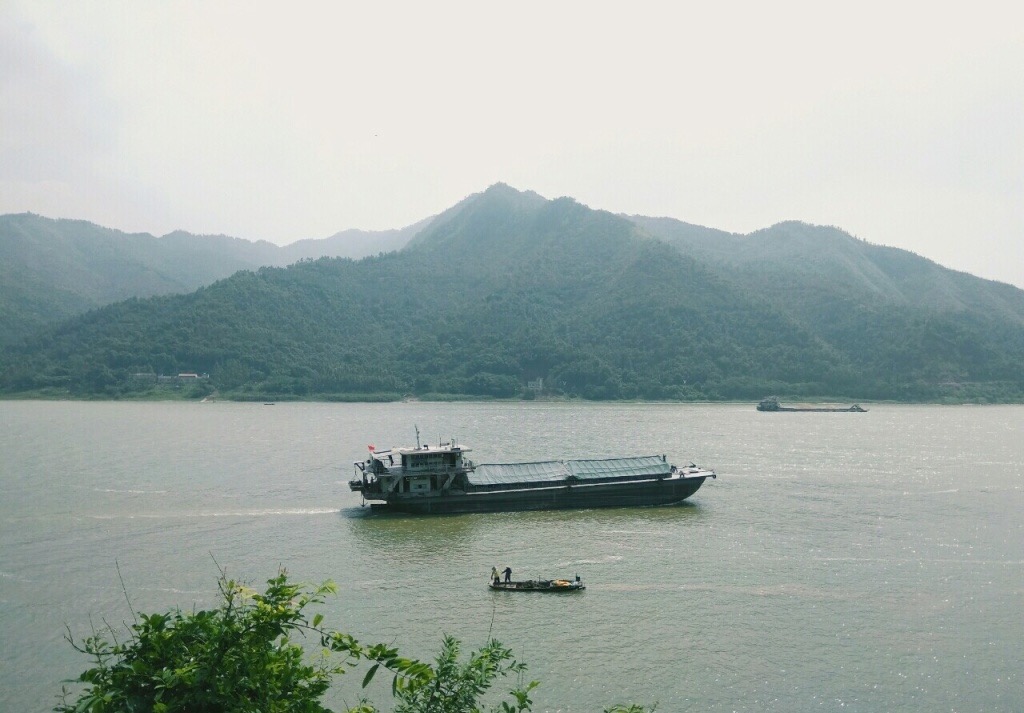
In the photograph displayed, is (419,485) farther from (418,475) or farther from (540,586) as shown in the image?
(540,586)

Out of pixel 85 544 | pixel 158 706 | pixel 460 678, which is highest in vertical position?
pixel 158 706

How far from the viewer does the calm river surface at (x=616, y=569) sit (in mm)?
26672

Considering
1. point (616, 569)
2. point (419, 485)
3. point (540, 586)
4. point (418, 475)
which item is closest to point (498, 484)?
point (419, 485)

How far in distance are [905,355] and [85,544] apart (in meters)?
211

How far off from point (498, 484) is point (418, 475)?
20.5 ft

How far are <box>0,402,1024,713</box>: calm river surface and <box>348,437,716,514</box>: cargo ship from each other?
4.30 ft

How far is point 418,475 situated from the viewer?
171 feet

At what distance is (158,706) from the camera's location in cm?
759

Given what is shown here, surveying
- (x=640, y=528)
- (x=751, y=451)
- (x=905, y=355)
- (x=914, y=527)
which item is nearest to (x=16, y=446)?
(x=640, y=528)

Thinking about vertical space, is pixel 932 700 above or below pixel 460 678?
below

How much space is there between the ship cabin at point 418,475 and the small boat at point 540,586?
710 inches

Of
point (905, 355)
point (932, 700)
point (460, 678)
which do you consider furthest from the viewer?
point (905, 355)

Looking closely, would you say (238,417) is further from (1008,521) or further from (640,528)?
(1008,521)

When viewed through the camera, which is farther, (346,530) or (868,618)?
(346,530)
